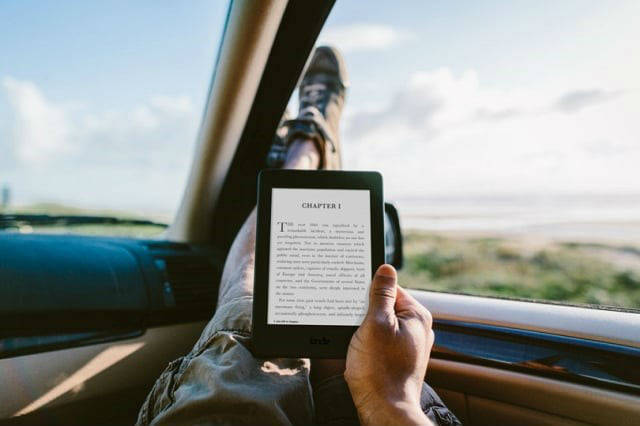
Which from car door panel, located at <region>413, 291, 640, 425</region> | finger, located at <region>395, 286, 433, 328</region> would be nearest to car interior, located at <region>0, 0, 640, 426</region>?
car door panel, located at <region>413, 291, 640, 425</region>

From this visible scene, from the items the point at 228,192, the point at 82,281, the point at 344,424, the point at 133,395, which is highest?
the point at 228,192

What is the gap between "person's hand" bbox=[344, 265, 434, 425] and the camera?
0.78 m

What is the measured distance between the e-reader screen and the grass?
5460 millimetres

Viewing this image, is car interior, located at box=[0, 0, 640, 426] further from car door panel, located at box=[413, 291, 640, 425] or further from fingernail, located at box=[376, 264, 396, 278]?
fingernail, located at box=[376, 264, 396, 278]

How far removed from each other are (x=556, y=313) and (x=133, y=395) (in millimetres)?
1312

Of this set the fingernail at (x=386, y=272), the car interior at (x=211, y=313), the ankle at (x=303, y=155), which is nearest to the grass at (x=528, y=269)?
the ankle at (x=303, y=155)

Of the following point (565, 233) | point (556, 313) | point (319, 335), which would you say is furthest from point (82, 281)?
point (565, 233)

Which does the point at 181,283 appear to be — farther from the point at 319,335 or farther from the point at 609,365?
the point at 609,365

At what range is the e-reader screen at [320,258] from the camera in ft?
3.31

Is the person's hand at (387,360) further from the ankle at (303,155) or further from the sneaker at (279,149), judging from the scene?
the sneaker at (279,149)

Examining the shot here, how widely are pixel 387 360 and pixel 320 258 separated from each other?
0.28 meters

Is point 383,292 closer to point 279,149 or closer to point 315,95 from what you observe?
point 279,149

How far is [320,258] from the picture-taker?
1.02 meters

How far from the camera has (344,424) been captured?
100 cm
